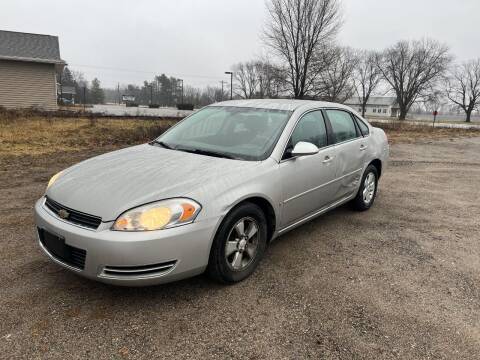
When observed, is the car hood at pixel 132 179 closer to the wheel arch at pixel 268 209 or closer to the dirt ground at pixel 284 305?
the wheel arch at pixel 268 209

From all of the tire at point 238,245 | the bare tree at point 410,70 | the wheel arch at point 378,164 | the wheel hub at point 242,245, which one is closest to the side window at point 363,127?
the wheel arch at point 378,164

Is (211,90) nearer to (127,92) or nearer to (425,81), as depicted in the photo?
(127,92)

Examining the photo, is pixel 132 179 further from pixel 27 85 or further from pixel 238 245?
pixel 27 85

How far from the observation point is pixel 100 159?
11.5 feet

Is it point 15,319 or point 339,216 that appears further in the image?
point 339,216

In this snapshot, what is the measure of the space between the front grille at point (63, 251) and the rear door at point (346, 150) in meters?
2.78

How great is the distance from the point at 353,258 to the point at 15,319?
116 inches

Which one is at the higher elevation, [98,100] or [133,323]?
[98,100]

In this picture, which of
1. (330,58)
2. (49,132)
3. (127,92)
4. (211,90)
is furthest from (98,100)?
(49,132)

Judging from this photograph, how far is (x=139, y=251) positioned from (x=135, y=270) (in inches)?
6.4

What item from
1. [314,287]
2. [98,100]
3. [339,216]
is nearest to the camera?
[314,287]

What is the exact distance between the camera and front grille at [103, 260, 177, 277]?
2.46 metres

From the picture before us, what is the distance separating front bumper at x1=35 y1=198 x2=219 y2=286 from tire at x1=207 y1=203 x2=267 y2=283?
0.15 m

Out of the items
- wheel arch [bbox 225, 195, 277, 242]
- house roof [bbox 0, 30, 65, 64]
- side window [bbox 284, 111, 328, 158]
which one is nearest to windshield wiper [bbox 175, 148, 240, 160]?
wheel arch [bbox 225, 195, 277, 242]
